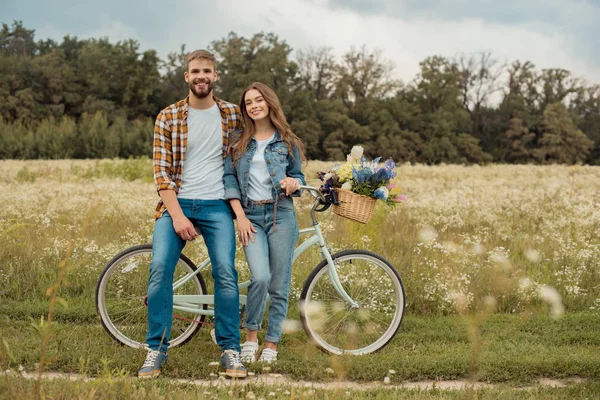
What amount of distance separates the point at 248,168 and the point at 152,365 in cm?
161

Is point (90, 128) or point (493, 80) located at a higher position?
point (493, 80)

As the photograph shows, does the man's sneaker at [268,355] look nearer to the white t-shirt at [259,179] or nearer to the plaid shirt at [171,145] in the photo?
the white t-shirt at [259,179]

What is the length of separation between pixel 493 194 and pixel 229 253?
11409 millimetres

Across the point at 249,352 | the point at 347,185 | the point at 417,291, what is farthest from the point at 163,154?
the point at 417,291

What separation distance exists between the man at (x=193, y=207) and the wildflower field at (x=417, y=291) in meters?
0.30

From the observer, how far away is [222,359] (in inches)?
197

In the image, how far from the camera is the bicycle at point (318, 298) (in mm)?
5508

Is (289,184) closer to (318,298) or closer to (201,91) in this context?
(201,91)

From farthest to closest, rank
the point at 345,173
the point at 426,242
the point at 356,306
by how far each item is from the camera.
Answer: the point at 426,242, the point at 356,306, the point at 345,173

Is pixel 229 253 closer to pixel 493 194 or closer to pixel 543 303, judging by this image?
pixel 543 303

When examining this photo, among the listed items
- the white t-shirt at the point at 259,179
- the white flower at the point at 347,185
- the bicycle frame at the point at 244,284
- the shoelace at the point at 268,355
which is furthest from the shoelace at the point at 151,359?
the white flower at the point at 347,185

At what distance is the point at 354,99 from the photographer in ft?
206

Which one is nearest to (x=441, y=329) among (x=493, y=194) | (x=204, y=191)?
(x=204, y=191)

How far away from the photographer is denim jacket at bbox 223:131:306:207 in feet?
16.7
